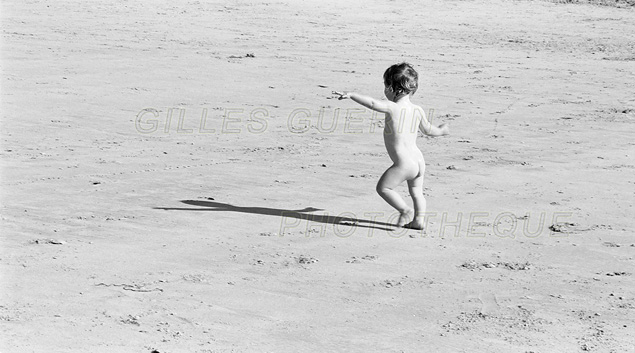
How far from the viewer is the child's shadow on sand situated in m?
6.75

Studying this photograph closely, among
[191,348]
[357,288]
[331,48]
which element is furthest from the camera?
[331,48]

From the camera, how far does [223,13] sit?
60.1 feet

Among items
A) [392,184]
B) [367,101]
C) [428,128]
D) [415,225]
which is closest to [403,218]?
[415,225]

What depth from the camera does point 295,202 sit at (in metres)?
7.29

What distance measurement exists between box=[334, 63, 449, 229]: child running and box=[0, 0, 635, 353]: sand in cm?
17

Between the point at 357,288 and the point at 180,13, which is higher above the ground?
the point at 180,13

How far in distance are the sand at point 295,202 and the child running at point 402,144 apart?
6.9 inches

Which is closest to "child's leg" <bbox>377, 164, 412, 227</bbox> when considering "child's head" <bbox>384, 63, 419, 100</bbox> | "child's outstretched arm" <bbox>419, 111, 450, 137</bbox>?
"child's outstretched arm" <bbox>419, 111, 450, 137</bbox>

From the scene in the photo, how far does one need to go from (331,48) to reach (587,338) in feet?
36.3

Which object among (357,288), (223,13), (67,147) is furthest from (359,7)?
(357,288)

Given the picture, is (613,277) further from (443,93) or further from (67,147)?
(443,93)

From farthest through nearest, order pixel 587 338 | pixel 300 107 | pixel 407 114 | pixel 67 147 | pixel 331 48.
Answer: pixel 331 48
pixel 300 107
pixel 67 147
pixel 407 114
pixel 587 338

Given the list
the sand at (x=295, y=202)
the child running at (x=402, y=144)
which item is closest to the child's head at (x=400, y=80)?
the child running at (x=402, y=144)

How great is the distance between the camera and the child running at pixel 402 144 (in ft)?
21.6
